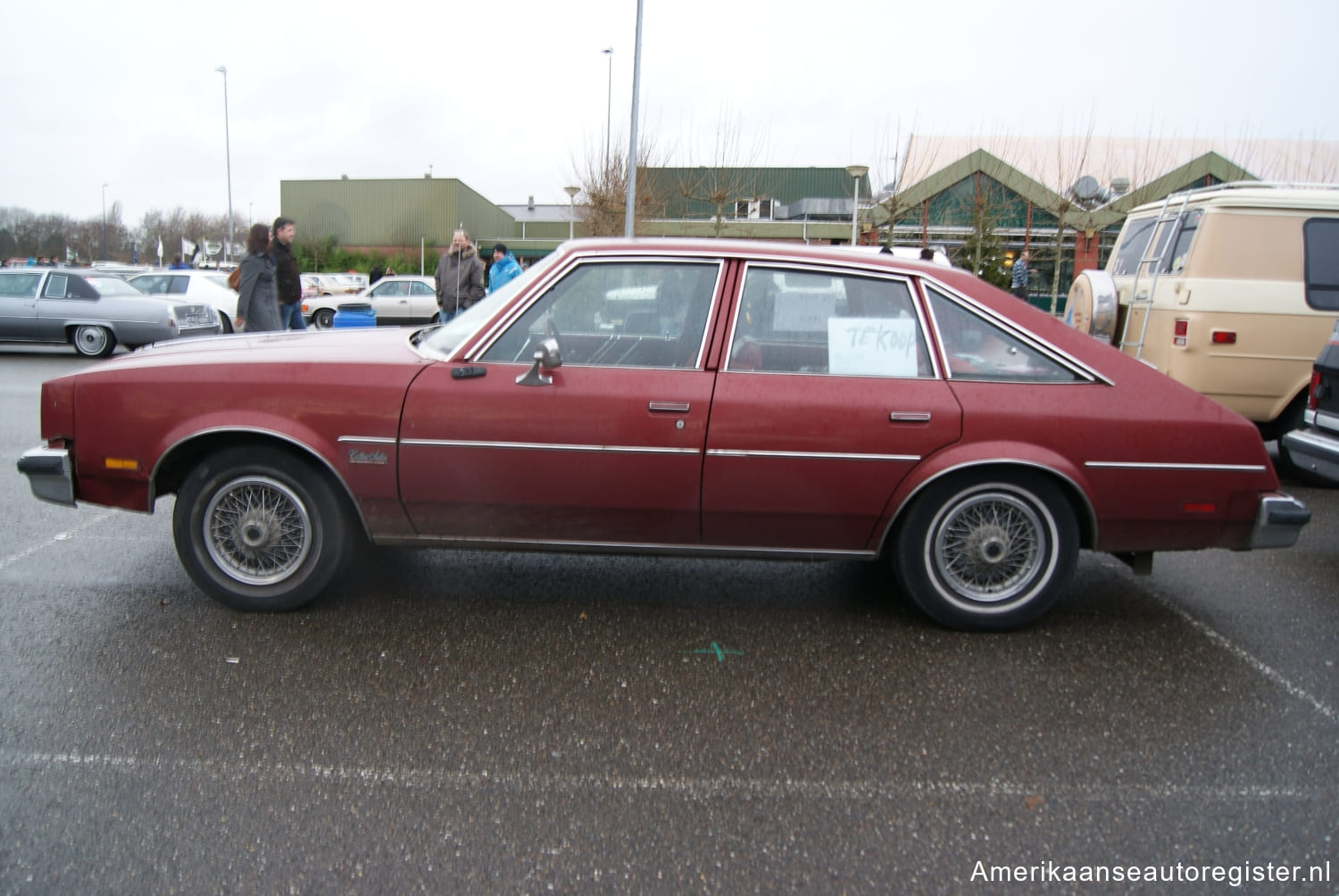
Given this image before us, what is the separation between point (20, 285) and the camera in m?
15.1

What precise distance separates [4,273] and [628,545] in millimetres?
15426

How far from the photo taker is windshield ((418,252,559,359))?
3.97 meters

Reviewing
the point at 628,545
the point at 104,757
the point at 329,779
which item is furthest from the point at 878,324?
the point at 104,757

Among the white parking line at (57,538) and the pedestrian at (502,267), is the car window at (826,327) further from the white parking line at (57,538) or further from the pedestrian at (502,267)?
the pedestrian at (502,267)

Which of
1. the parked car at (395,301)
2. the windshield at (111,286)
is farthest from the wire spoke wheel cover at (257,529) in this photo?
the parked car at (395,301)

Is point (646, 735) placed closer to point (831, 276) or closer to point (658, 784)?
point (658, 784)

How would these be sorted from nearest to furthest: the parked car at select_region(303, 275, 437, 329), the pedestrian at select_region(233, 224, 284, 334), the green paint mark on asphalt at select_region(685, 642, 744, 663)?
the green paint mark on asphalt at select_region(685, 642, 744, 663) < the pedestrian at select_region(233, 224, 284, 334) < the parked car at select_region(303, 275, 437, 329)

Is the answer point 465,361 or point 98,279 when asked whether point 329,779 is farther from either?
point 98,279

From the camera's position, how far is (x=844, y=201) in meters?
38.6

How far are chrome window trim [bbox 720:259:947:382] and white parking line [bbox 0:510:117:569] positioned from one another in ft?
11.8

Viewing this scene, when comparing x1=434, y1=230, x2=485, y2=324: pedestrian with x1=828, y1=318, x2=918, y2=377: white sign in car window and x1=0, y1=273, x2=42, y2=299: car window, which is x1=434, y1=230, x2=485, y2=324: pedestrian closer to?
x1=0, y1=273, x2=42, y2=299: car window

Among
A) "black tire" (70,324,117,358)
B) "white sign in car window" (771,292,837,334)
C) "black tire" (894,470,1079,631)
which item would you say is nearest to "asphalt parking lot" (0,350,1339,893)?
"black tire" (894,470,1079,631)

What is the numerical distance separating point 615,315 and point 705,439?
75 cm

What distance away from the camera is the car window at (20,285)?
590 inches
